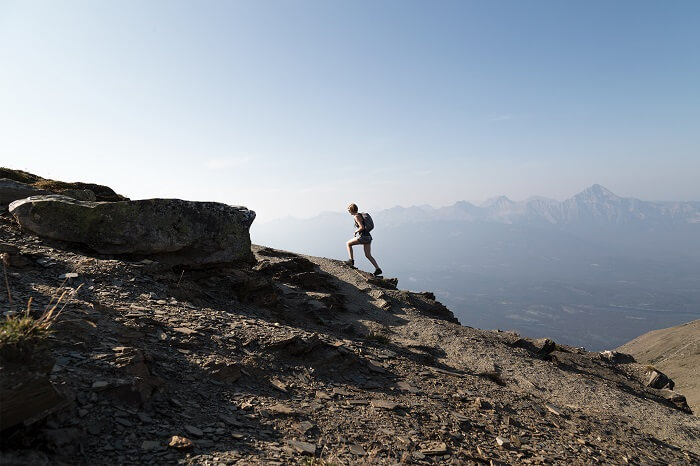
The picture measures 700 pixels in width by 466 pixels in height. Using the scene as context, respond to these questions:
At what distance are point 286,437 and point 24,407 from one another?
3.93 metres

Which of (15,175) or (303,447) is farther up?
(15,175)

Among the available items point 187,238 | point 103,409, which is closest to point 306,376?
point 103,409

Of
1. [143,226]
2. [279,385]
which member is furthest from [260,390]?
[143,226]

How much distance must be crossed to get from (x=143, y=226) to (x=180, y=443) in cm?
959

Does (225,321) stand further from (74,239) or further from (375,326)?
(375,326)

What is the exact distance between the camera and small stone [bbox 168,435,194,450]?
565 centimetres

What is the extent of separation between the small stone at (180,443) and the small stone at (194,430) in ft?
1.07

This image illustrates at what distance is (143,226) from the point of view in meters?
13.2

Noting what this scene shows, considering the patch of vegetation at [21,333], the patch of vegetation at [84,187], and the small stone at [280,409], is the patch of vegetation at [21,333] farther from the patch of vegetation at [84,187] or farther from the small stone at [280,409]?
the patch of vegetation at [84,187]

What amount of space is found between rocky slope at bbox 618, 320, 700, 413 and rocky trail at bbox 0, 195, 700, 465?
14064mm

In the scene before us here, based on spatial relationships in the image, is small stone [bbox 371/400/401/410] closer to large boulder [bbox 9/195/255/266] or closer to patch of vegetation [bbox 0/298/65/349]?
patch of vegetation [bbox 0/298/65/349]

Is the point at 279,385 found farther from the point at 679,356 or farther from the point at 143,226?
the point at 679,356

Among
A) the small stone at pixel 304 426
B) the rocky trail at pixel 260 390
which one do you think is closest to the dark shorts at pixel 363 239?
the rocky trail at pixel 260 390

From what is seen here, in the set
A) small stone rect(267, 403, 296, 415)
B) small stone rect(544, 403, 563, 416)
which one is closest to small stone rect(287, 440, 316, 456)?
small stone rect(267, 403, 296, 415)
